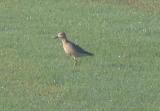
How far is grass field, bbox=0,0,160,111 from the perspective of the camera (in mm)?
13180

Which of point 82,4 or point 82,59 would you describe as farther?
point 82,4

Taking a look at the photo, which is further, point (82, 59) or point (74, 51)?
point (82, 59)

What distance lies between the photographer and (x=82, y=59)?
55.9 feet

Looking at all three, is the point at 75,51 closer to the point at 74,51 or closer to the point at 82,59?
the point at 74,51

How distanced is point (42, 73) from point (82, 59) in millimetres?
2055

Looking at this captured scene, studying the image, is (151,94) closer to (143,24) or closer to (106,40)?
(106,40)

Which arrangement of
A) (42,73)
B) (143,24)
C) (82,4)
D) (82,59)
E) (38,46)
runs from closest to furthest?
(42,73) → (82,59) → (38,46) → (143,24) → (82,4)

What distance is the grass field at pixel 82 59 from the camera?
519 inches

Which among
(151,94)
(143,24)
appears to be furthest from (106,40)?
(151,94)

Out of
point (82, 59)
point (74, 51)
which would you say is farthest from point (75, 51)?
point (82, 59)

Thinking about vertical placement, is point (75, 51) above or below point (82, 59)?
above

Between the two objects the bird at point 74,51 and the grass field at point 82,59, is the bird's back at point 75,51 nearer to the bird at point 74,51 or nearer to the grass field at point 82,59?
the bird at point 74,51

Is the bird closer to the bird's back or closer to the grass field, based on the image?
the bird's back

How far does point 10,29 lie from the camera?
20875mm
